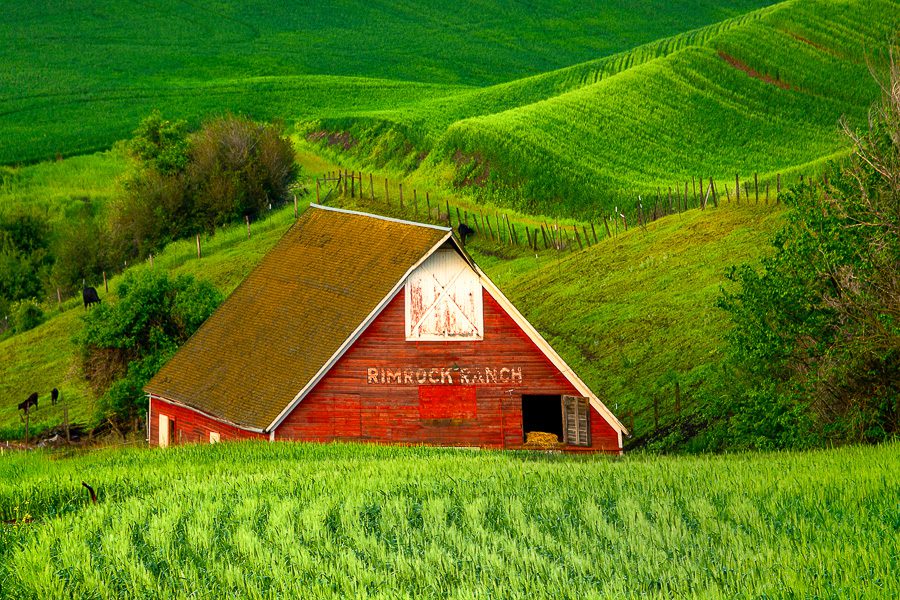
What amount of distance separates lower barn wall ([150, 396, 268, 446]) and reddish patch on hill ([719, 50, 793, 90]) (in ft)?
221

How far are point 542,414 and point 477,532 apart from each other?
22.6 m

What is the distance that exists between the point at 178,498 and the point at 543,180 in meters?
58.7

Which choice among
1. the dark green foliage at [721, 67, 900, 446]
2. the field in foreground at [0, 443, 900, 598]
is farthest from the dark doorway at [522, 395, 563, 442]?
the field in foreground at [0, 443, 900, 598]

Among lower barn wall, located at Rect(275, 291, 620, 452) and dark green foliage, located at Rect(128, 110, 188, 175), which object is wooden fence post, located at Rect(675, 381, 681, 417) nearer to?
lower barn wall, located at Rect(275, 291, 620, 452)

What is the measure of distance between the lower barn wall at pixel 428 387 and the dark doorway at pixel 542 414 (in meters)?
4.50

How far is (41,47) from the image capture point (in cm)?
13900

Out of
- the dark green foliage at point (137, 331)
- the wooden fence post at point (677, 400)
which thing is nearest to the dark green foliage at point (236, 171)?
the dark green foliage at point (137, 331)

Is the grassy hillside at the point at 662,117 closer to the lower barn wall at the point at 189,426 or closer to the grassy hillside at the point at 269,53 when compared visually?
the grassy hillside at the point at 269,53

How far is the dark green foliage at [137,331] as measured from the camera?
46375 millimetres

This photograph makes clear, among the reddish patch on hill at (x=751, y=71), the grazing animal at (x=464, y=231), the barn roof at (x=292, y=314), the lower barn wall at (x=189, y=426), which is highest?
the reddish patch on hill at (x=751, y=71)

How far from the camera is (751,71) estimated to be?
96.8 m

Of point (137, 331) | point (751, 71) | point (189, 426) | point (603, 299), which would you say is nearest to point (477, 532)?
point (189, 426)

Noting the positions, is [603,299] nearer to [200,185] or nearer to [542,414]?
[542,414]

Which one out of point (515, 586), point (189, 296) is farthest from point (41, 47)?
point (515, 586)
